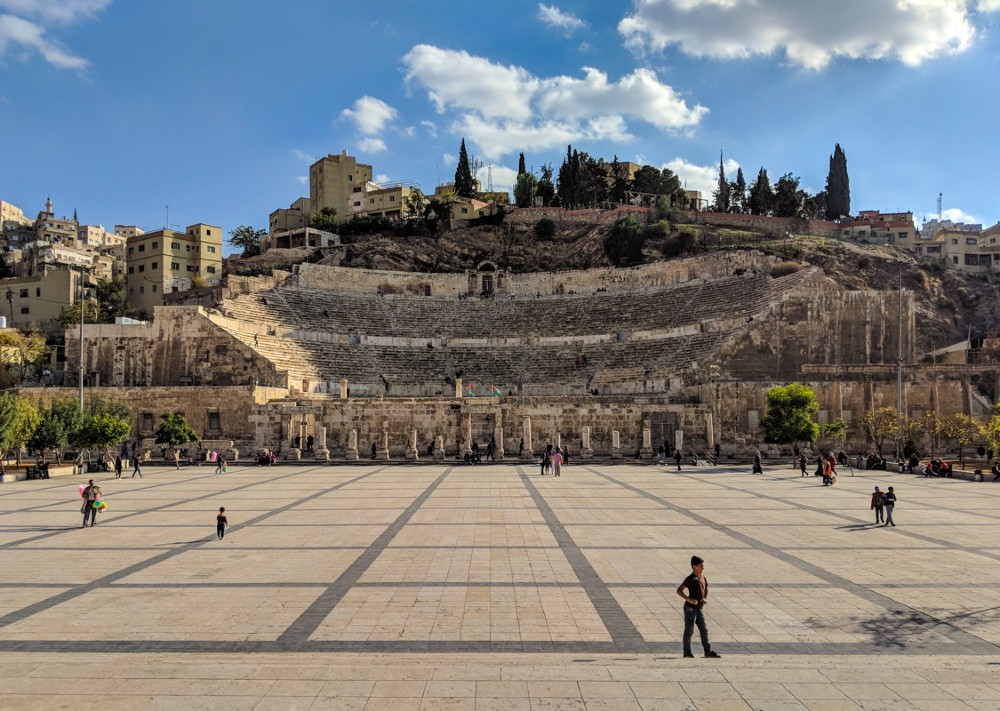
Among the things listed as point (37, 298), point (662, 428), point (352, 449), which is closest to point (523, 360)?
point (662, 428)

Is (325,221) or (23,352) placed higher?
(325,221)

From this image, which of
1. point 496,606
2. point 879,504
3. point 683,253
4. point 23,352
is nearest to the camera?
point 496,606

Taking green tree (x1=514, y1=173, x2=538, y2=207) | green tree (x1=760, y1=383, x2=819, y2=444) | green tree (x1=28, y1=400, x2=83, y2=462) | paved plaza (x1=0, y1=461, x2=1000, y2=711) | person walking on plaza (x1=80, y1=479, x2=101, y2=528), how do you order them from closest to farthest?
paved plaza (x1=0, y1=461, x2=1000, y2=711) < person walking on plaza (x1=80, y1=479, x2=101, y2=528) < green tree (x1=28, y1=400, x2=83, y2=462) < green tree (x1=760, y1=383, x2=819, y2=444) < green tree (x1=514, y1=173, x2=538, y2=207)

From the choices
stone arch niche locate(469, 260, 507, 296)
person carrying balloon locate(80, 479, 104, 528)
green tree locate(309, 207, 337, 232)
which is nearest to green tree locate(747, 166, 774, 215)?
stone arch niche locate(469, 260, 507, 296)

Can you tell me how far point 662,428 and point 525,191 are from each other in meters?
52.7

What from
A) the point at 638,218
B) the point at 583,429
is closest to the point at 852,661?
the point at 583,429

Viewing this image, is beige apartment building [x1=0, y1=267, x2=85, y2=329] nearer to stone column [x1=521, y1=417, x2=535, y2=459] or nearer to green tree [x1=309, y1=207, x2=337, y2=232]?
green tree [x1=309, y1=207, x2=337, y2=232]

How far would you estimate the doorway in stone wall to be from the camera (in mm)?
37719

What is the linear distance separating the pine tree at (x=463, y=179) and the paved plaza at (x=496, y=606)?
7147 centimetres

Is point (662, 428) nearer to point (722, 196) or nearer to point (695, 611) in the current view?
point (695, 611)

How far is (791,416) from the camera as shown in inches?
1293

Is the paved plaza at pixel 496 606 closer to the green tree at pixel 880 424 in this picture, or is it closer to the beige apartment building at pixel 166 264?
the green tree at pixel 880 424

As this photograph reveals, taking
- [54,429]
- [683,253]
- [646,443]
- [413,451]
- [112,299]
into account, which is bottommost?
[413,451]

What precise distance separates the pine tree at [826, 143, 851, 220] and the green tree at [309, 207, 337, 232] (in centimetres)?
6010
